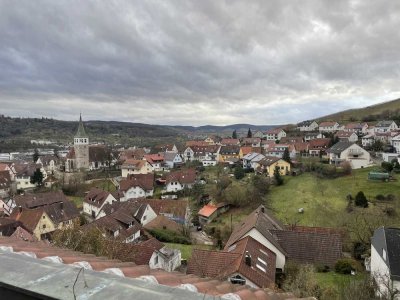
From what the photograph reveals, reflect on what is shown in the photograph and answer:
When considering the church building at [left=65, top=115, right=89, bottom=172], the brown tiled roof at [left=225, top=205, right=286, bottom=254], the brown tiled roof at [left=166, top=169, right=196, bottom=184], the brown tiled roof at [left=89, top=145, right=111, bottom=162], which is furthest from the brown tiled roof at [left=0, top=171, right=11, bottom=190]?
the brown tiled roof at [left=225, top=205, right=286, bottom=254]

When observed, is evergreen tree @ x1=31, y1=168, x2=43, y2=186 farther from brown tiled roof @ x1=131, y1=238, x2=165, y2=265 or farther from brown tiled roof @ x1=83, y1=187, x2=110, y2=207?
brown tiled roof @ x1=131, y1=238, x2=165, y2=265

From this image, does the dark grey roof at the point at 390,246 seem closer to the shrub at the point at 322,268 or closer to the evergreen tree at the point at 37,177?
the shrub at the point at 322,268

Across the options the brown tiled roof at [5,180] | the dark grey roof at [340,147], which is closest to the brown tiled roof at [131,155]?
the brown tiled roof at [5,180]

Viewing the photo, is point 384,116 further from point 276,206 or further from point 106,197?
point 106,197

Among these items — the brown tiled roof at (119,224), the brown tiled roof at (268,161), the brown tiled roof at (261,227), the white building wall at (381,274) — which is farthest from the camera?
the brown tiled roof at (268,161)

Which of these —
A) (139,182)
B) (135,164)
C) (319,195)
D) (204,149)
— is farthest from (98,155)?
(319,195)

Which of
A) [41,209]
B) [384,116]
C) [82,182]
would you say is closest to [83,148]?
[82,182]
